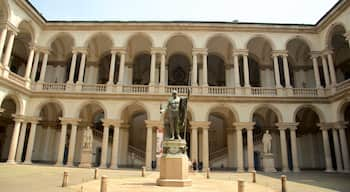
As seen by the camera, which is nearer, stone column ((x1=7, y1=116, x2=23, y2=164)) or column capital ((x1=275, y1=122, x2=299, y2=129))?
stone column ((x1=7, y1=116, x2=23, y2=164))

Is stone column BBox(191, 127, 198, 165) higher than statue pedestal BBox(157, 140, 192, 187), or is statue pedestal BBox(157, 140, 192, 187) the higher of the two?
stone column BBox(191, 127, 198, 165)

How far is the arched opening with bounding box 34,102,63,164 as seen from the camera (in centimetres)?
2267

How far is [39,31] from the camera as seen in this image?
22.0 metres

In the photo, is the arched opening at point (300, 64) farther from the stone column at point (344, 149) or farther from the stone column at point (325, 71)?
the stone column at point (344, 149)

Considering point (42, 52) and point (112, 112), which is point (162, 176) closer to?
point (112, 112)

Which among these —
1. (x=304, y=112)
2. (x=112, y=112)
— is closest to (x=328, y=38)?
(x=304, y=112)

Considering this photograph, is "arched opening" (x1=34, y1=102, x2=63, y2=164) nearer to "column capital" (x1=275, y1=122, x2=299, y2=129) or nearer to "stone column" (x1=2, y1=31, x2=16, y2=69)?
"stone column" (x1=2, y1=31, x2=16, y2=69)

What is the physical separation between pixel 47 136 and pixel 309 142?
24702 mm

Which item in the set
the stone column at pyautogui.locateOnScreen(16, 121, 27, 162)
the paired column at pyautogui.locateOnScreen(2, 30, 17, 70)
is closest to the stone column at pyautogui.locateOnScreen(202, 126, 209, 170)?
the stone column at pyautogui.locateOnScreen(16, 121, 27, 162)

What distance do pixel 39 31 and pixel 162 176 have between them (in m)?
19.5

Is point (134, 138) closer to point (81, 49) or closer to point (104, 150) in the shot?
point (104, 150)

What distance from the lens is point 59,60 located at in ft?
81.8

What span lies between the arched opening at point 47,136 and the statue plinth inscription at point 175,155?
54.0 feet

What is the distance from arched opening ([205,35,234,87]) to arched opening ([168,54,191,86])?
2663 mm
